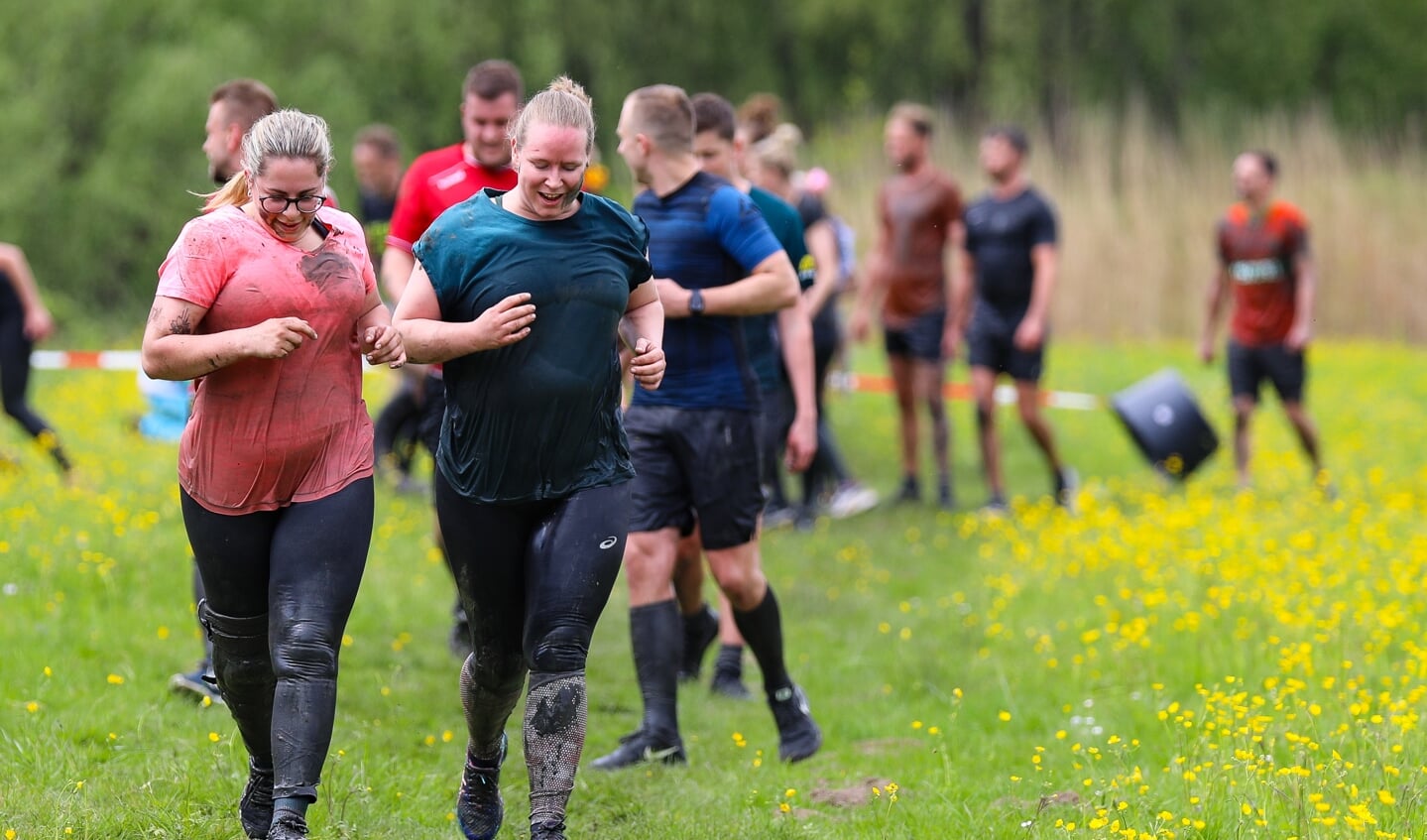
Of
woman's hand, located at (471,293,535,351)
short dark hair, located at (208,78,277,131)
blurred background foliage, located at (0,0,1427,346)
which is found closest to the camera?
woman's hand, located at (471,293,535,351)

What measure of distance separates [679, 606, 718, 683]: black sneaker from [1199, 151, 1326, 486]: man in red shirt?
576cm

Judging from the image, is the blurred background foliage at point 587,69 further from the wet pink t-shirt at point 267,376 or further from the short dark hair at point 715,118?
the wet pink t-shirt at point 267,376

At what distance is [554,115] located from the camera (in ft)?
14.7

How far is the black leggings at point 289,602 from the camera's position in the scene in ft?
14.1

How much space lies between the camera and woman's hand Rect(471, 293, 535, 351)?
4355mm

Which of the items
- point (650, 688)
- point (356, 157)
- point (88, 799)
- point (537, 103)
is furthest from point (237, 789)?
point (356, 157)

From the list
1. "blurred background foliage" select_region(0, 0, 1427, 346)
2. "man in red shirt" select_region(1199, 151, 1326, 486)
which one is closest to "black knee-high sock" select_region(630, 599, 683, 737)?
"blurred background foliage" select_region(0, 0, 1427, 346)

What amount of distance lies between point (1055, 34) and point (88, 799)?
113 feet

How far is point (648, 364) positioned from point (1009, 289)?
7176 mm

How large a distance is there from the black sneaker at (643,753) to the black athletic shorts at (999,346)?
5.95 meters

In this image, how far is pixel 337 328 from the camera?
4.38 metres

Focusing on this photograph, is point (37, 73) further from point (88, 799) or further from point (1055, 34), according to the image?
point (1055, 34)

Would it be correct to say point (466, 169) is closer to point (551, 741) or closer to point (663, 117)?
point (663, 117)

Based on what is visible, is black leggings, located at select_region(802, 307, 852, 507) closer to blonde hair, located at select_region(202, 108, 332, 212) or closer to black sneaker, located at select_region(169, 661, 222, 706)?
black sneaker, located at select_region(169, 661, 222, 706)
